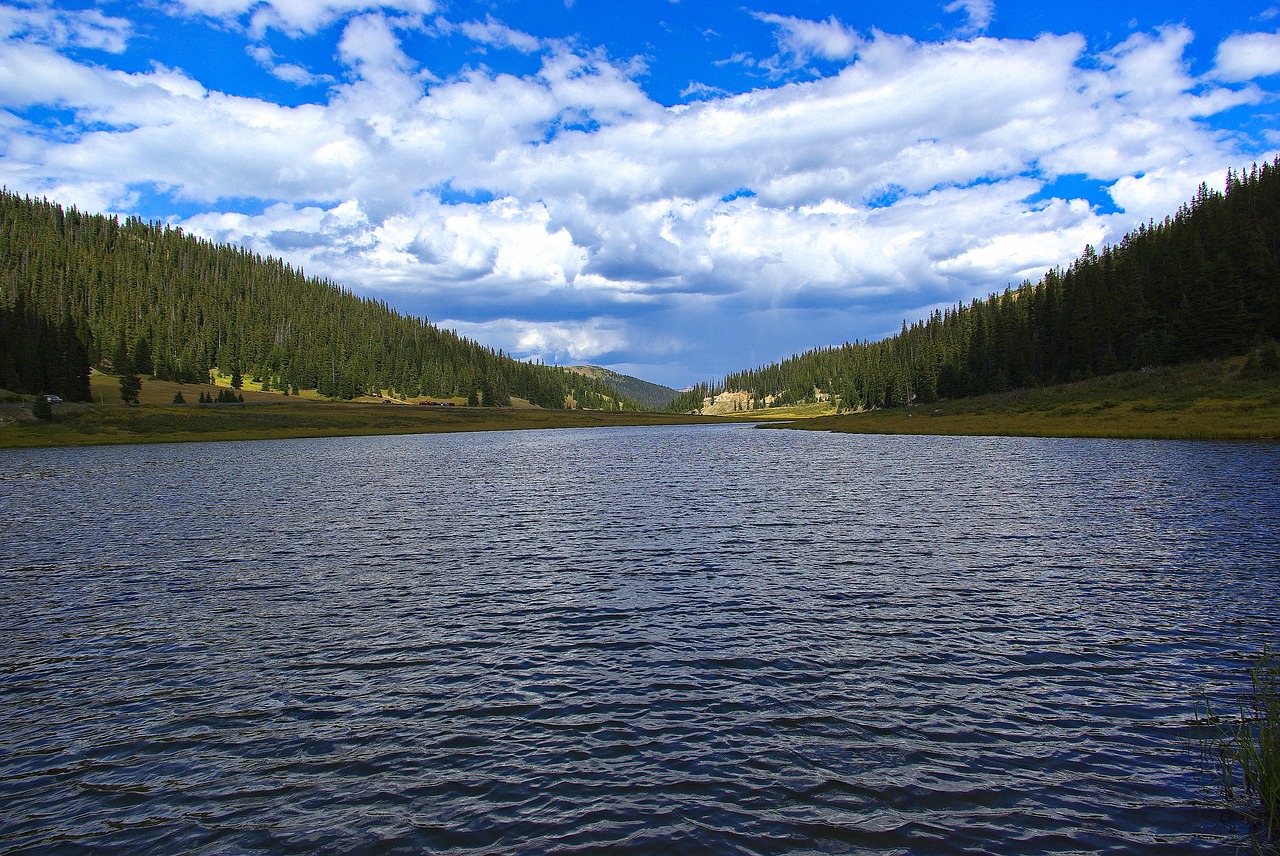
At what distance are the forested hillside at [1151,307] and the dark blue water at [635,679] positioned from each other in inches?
3500

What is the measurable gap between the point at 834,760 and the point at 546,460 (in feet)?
203

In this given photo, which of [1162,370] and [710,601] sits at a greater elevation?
[1162,370]

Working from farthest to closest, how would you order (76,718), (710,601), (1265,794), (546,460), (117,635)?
(546,460), (710,601), (117,635), (76,718), (1265,794)

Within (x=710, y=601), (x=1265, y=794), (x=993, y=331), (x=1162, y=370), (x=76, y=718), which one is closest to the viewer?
(x=1265, y=794)

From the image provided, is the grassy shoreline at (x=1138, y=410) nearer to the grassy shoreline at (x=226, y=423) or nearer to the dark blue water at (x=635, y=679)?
the dark blue water at (x=635, y=679)

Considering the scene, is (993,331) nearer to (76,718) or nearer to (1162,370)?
(1162,370)

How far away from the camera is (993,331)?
159250 millimetres

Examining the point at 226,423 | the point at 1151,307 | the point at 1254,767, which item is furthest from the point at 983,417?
the point at 226,423

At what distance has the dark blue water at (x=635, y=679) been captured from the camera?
368 inches

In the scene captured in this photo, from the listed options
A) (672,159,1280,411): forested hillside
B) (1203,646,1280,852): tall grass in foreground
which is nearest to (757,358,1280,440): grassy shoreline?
(672,159,1280,411): forested hillside

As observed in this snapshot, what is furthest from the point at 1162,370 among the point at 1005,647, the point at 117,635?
the point at 117,635

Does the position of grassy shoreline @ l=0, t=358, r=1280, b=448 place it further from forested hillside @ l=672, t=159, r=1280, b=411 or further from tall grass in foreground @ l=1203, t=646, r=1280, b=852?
tall grass in foreground @ l=1203, t=646, r=1280, b=852

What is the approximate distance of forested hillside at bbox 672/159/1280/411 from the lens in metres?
99.5

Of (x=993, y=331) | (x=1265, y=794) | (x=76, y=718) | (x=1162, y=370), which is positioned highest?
(x=993, y=331)
